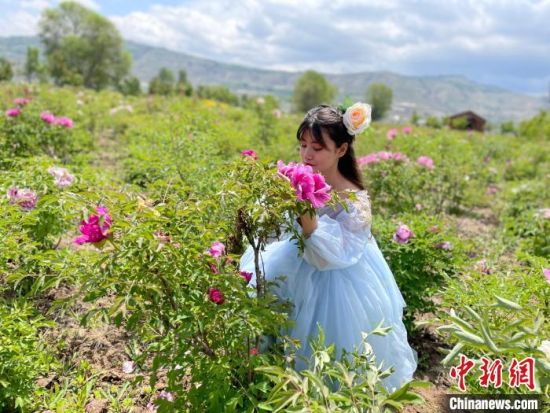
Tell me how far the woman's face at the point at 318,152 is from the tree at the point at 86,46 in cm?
4506

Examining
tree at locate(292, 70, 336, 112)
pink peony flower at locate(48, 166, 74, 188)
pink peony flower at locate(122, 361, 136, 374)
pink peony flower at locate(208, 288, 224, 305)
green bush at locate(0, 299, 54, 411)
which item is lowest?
pink peony flower at locate(122, 361, 136, 374)

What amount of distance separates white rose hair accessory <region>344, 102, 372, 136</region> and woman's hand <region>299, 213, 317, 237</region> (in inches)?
25.5

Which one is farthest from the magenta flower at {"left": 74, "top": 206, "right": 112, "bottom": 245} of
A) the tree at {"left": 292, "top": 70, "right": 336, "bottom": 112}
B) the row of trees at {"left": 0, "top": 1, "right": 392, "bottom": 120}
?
the tree at {"left": 292, "top": 70, "right": 336, "bottom": 112}

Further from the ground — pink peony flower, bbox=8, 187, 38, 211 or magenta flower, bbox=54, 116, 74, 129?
magenta flower, bbox=54, 116, 74, 129

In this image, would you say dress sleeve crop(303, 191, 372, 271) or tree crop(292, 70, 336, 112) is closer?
dress sleeve crop(303, 191, 372, 271)

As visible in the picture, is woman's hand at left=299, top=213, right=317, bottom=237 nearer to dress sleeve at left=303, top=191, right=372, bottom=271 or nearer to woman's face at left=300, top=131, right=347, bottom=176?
dress sleeve at left=303, top=191, right=372, bottom=271

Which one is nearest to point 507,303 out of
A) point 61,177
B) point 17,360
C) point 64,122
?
point 17,360

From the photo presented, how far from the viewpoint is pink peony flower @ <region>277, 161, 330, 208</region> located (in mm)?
1417

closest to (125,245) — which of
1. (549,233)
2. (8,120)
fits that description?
(549,233)

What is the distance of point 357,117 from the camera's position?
210 centimetres

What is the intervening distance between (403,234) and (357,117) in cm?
98

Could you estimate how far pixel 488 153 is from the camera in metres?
10.2

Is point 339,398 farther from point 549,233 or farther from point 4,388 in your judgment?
point 549,233

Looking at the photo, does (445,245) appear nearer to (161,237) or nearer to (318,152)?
(318,152)
